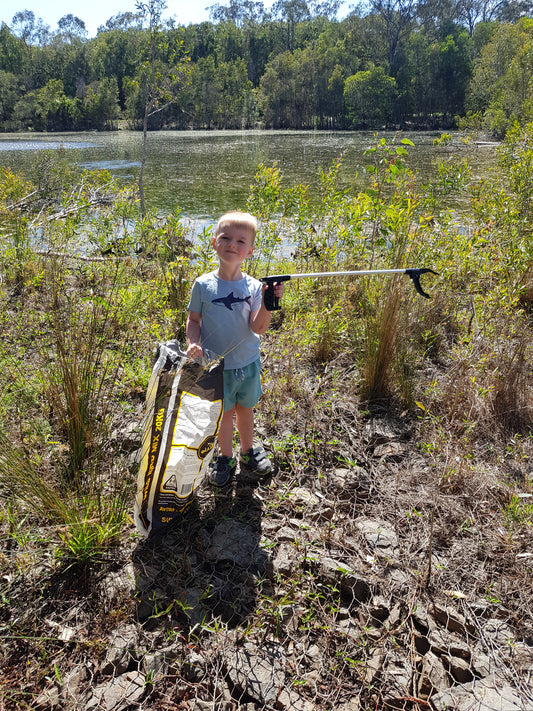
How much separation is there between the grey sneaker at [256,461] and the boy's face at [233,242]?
3.59 feet

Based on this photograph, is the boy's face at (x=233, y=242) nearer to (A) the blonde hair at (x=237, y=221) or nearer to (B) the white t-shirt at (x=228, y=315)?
(A) the blonde hair at (x=237, y=221)

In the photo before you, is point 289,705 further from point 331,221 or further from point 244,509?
point 331,221

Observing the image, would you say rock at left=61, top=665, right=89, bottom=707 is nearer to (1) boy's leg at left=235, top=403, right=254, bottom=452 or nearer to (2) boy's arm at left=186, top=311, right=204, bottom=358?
(1) boy's leg at left=235, top=403, right=254, bottom=452

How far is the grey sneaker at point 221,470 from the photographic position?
2363 millimetres

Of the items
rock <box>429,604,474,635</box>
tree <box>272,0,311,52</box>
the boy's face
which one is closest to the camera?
rock <box>429,604,474,635</box>

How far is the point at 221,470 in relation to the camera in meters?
2.39

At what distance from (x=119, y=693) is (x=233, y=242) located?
1.87 m

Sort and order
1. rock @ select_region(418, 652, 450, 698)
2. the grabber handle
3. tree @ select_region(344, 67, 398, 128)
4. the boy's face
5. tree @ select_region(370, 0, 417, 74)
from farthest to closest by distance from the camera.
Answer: tree @ select_region(370, 0, 417, 74) → tree @ select_region(344, 67, 398, 128) → the boy's face → the grabber handle → rock @ select_region(418, 652, 450, 698)

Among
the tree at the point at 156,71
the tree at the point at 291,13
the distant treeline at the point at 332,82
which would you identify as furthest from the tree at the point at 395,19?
the tree at the point at 156,71

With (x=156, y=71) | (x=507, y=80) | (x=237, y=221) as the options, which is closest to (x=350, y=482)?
(x=237, y=221)

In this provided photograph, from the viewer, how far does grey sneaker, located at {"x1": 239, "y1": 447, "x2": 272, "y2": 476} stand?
2428mm

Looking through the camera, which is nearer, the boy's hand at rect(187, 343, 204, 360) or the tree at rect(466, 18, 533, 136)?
the boy's hand at rect(187, 343, 204, 360)

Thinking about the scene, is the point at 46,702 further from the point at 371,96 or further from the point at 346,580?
the point at 371,96

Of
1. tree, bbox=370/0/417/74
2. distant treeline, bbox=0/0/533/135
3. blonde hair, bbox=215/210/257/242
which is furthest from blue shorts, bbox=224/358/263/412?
tree, bbox=370/0/417/74
